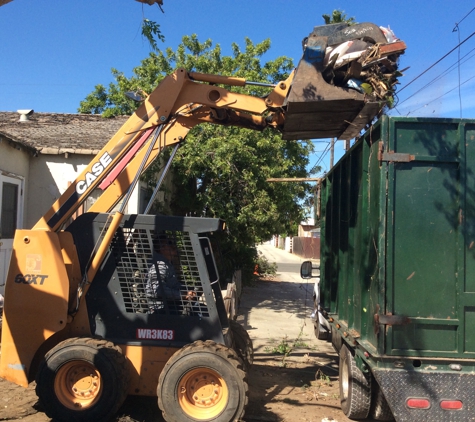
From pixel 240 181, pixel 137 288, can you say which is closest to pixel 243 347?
pixel 137 288

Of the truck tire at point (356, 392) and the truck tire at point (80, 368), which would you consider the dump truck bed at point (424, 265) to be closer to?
the truck tire at point (356, 392)

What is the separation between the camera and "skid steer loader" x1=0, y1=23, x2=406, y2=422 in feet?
16.2

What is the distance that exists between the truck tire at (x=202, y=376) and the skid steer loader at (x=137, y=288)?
10 millimetres

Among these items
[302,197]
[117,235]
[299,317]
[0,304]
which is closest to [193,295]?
[117,235]

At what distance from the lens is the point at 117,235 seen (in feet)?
17.5

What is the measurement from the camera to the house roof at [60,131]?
11680 mm

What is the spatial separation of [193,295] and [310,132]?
242 centimetres

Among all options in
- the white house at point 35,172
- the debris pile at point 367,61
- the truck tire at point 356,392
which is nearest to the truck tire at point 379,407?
the truck tire at point 356,392

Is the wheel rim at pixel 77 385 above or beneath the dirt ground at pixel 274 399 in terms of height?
above

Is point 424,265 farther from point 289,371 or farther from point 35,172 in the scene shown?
point 35,172

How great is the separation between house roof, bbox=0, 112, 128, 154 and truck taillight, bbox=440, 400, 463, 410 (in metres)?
9.17

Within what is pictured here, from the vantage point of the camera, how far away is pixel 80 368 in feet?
16.7

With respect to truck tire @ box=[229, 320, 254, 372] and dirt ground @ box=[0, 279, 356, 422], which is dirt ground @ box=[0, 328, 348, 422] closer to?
dirt ground @ box=[0, 279, 356, 422]

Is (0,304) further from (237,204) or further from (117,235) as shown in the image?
(237,204)
